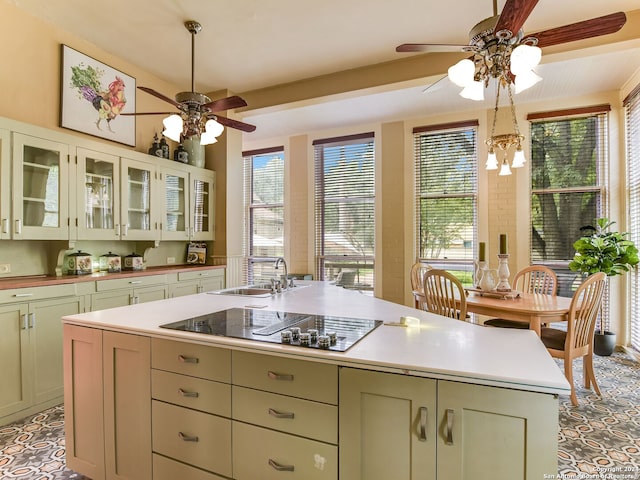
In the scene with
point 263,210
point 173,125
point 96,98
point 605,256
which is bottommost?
point 605,256

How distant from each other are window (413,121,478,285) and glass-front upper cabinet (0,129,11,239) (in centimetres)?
423

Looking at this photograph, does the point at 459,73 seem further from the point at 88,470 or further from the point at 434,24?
the point at 88,470

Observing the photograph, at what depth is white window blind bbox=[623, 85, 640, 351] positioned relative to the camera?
11.8ft

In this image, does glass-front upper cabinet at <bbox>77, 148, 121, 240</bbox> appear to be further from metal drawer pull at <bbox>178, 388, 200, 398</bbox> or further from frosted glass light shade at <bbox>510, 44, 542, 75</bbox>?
frosted glass light shade at <bbox>510, 44, 542, 75</bbox>

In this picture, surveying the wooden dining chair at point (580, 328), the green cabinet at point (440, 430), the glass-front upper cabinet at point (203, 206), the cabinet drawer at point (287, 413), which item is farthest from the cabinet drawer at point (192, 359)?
the glass-front upper cabinet at point (203, 206)

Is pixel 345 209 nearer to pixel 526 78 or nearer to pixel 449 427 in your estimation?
pixel 526 78

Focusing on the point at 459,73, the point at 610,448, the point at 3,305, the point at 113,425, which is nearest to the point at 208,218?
the point at 3,305

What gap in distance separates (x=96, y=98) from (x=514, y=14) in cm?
352

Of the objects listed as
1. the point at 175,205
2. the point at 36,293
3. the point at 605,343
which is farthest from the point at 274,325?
the point at 605,343

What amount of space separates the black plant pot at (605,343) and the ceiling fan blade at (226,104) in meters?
4.26

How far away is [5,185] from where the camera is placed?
8.23ft

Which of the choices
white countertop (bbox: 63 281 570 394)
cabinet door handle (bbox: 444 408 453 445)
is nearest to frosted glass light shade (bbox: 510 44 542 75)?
white countertop (bbox: 63 281 570 394)

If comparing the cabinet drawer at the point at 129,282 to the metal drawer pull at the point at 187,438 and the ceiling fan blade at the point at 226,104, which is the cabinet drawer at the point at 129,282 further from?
the metal drawer pull at the point at 187,438

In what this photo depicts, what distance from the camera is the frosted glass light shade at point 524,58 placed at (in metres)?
1.74
